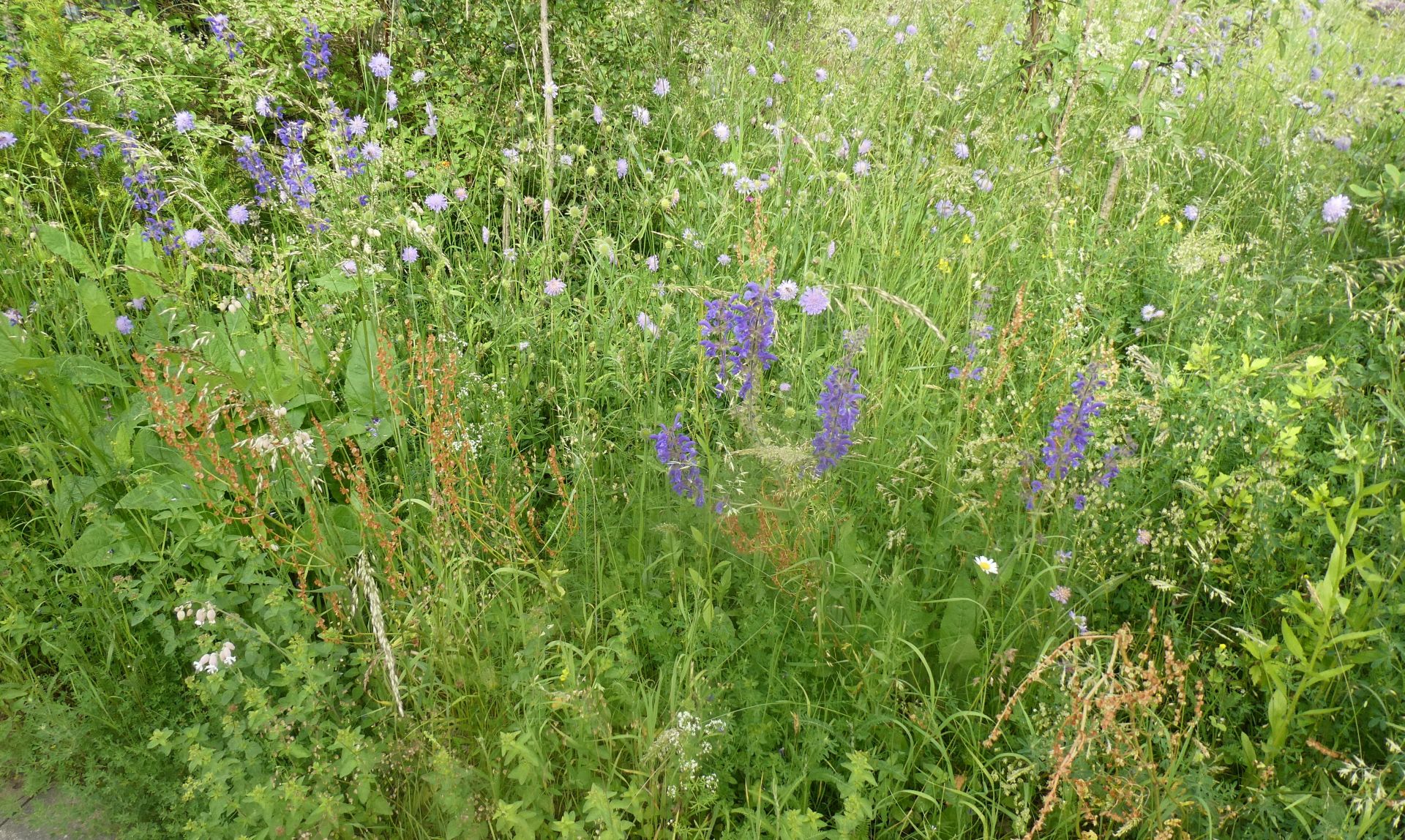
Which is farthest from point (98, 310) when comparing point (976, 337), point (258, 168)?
point (976, 337)

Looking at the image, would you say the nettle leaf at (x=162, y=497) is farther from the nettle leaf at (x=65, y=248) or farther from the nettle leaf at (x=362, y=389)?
the nettle leaf at (x=65, y=248)

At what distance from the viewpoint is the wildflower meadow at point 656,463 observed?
1.63 m

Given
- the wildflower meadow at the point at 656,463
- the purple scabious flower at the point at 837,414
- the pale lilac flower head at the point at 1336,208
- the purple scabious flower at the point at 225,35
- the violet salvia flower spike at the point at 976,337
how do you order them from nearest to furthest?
the wildflower meadow at the point at 656,463, the purple scabious flower at the point at 837,414, the violet salvia flower spike at the point at 976,337, the pale lilac flower head at the point at 1336,208, the purple scabious flower at the point at 225,35

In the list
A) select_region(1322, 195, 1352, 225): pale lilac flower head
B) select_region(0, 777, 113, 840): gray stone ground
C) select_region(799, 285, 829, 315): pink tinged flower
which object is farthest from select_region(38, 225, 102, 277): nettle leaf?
select_region(1322, 195, 1352, 225): pale lilac flower head

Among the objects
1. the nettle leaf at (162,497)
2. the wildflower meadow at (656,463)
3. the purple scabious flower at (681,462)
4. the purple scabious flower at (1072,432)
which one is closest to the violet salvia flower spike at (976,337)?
Answer: the wildflower meadow at (656,463)

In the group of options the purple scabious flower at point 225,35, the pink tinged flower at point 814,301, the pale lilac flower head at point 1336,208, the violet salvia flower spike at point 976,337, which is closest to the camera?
the violet salvia flower spike at point 976,337

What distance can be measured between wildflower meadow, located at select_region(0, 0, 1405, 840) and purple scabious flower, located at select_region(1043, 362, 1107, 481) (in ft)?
0.05

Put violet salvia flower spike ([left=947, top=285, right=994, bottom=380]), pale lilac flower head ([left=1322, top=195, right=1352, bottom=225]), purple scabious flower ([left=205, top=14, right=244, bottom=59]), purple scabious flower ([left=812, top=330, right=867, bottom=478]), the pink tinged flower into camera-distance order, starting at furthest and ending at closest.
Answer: purple scabious flower ([left=205, top=14, right=244, bottom=59]), pale lilac flower head ([left=1322, top=195, right=1352, bottom=225]), the pink tinged flower, violet salvia flower spike ([left=947, top=285, right=994, bottom=380]), purple scabious flower ([left=812, top=330, right=867, bottom=478])

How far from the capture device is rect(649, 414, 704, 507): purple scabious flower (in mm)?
1954

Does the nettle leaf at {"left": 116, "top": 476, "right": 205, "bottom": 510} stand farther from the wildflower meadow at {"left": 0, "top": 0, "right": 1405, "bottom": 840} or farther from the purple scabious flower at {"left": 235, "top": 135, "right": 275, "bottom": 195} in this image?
the purple scabious flower at {"left": 235, "top": 135, "right": 275, "bottom": 195}

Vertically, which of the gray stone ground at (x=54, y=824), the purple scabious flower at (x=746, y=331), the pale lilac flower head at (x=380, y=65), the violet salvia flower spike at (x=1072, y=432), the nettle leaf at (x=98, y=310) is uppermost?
the pale lilac flower head at (x=380, y=65)

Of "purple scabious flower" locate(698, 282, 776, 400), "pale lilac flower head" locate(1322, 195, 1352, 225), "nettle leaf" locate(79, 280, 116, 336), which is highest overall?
"pale lilac flower head" locate(1322, 195, 1352, 225)

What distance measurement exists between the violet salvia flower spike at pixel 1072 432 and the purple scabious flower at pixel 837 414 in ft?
1.60

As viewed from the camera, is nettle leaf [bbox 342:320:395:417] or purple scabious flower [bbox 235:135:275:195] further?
purple scabious flower [bbox 235:135:275:195]
